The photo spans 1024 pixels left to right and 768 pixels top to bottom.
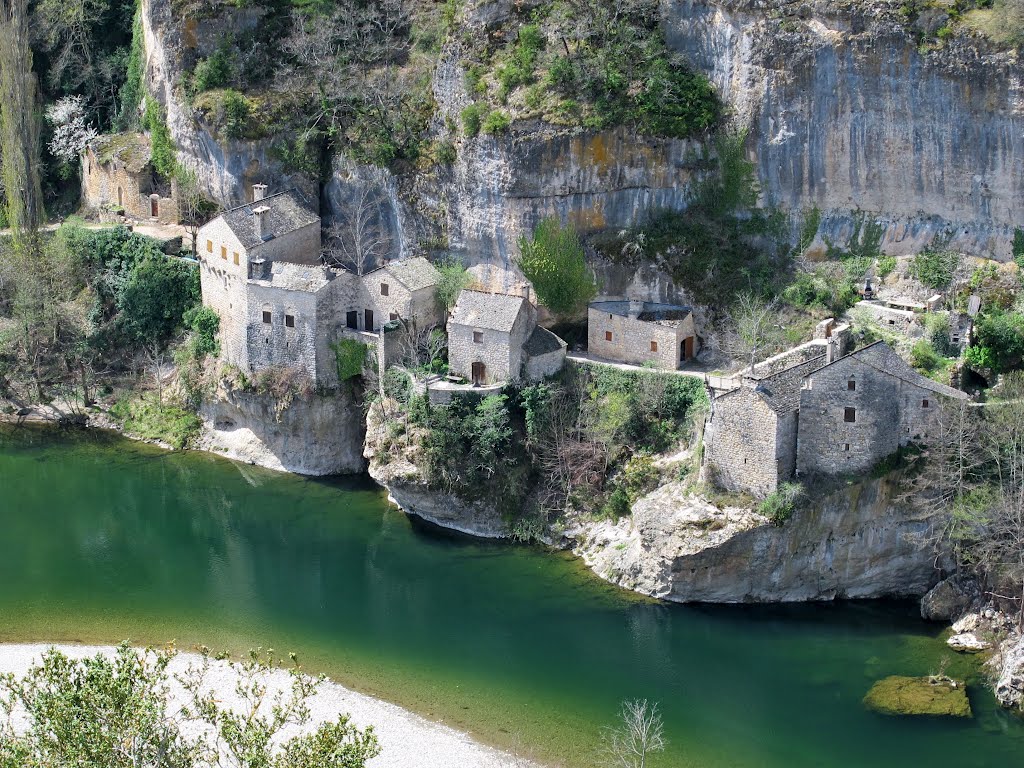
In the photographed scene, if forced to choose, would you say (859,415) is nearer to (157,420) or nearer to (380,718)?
(380,718)

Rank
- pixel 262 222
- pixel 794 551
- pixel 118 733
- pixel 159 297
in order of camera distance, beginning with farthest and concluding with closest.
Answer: pixel 159 297
pixel 262 222
pixel 794 551
pixel 118 733

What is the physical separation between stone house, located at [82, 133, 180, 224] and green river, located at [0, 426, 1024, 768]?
34.5ft

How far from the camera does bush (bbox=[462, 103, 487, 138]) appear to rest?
4925cm

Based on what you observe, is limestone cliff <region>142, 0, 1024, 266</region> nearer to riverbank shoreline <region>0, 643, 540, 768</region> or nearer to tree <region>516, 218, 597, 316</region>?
tree <region>516, 218, 597, 316</region>

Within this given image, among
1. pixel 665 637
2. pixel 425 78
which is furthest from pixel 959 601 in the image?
pixel 425 78

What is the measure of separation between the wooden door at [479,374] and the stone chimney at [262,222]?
308 inches

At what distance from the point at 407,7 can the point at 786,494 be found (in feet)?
68.9

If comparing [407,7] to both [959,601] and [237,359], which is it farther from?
[959,601]

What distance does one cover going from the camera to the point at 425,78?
172ft

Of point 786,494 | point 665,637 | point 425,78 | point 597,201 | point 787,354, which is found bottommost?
point 665,637

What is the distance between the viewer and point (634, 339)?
48.2m

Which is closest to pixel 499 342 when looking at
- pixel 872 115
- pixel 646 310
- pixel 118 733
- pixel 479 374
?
pixel 479 374

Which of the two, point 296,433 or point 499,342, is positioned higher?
point 499,342

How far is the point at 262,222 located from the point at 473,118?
7026mm
